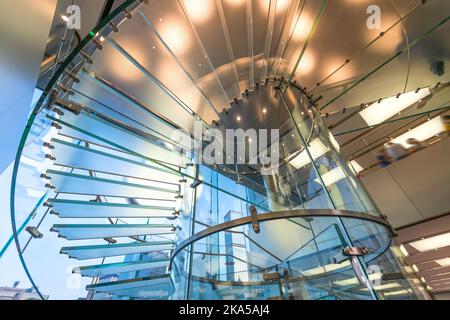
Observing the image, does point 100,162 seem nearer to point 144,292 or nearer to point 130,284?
point 130,284

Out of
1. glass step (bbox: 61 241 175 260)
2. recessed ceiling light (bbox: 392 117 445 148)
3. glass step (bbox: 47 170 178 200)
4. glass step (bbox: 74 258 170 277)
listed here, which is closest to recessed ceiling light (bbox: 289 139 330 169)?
glass step (bbox: 47 170 178 200)

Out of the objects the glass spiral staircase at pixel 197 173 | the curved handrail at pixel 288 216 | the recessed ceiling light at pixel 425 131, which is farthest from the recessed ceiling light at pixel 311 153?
the recessed ceiling light at pixel 425 131

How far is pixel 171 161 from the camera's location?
99.4 inches

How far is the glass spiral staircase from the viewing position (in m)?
1.42

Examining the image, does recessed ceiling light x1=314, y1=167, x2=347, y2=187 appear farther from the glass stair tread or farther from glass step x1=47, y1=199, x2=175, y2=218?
the glass stair tread

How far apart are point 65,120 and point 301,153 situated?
6.62ft

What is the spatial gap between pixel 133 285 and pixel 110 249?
621 mm

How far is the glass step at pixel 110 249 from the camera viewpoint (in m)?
2.30

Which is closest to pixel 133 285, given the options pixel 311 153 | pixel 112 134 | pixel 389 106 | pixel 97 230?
pixel 97 230

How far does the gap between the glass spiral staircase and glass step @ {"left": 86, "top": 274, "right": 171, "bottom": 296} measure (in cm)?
2

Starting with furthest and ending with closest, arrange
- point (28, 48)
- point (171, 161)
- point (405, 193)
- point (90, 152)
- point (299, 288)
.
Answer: point (405, 193) < point (171, 161) < point (90, 152) < point (28, 48) < point (299, 288)
